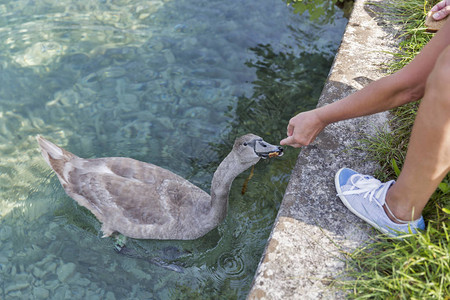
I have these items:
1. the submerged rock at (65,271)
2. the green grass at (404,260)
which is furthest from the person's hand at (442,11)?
the submerged rock at (65,271)

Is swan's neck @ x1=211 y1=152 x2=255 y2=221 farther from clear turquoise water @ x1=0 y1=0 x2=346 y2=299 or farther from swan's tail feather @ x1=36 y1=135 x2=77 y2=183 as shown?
swan's tail feather @ x1=36 y1=135 x2=77 y2=183

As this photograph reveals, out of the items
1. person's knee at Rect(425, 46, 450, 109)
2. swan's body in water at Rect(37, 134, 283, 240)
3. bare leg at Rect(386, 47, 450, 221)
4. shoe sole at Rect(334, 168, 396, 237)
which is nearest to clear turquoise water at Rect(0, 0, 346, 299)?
swan's body in water at Rect(37, 134, 283, 240)

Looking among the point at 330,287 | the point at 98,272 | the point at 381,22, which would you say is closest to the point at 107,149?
the point at 98,272

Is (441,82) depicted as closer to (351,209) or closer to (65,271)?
(351,209)

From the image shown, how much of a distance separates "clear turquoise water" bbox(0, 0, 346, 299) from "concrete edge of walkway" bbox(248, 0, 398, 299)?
107 centimetres

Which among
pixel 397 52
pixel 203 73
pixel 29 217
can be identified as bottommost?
pixel 29 217

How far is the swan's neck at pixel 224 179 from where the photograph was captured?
355 cm

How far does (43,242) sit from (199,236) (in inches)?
62.4

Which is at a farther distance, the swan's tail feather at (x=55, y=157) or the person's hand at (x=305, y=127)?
the swan's tail feather at (x=55, y=157)

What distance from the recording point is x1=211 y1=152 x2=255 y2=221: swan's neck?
3555 mm

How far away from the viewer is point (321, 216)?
2916 mm

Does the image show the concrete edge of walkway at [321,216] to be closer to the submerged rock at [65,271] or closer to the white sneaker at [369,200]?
the white sneaker at [369,200]

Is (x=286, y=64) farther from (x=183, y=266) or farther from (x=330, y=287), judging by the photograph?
(x=330, y=287)

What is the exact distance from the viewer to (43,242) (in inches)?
159
